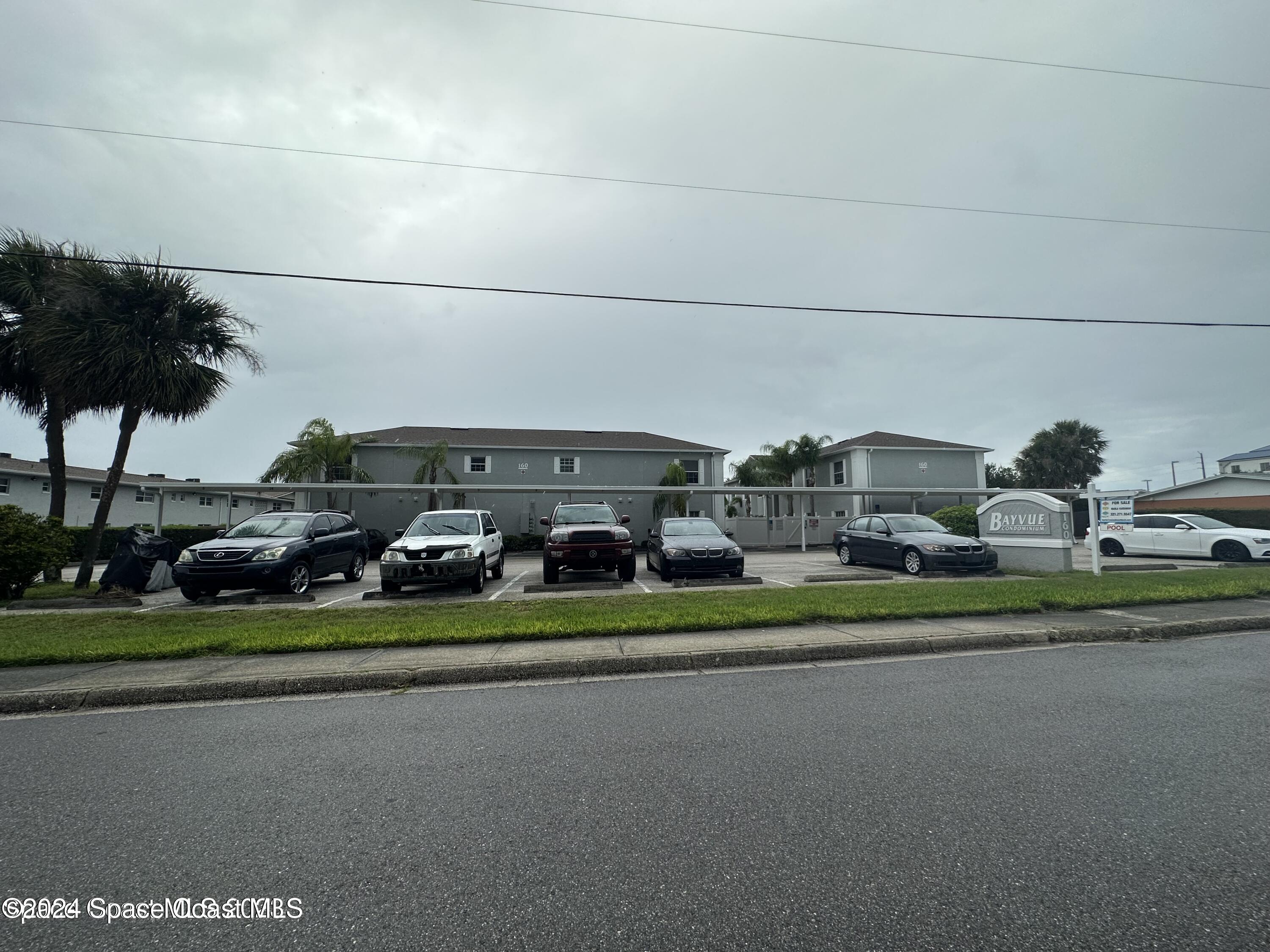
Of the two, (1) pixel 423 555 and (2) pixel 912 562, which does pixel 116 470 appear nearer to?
(1) pixel 423 555

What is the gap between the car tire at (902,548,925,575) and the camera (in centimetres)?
1357

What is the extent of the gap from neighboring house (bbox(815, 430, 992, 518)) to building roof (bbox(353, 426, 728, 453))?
719 centimetres

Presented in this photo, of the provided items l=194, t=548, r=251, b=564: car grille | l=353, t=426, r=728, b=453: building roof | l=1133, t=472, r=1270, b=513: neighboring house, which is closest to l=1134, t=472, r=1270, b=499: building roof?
l=1133, t=472, r=1270, b=513: neighboring house

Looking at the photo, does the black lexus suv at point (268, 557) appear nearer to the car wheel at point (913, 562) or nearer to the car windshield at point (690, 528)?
the car windshield at point (690, 528)

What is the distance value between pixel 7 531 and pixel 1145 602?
1930 cm

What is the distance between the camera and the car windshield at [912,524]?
14656mm

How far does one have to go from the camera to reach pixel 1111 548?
62.6 feet

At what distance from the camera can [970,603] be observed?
336 inches

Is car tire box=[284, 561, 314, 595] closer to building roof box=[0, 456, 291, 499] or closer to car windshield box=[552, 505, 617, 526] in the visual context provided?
car windshield box=[552, 505, 617, 526]

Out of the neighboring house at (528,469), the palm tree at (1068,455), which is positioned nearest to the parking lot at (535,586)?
the neighboring house at (528,469)

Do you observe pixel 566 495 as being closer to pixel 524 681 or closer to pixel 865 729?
pixel 524 681

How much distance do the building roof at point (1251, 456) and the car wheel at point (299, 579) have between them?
221ft

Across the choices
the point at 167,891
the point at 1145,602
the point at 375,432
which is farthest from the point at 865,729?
the point at 375,432

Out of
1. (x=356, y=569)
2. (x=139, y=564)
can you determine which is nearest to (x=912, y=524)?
(x=356, y=569)
